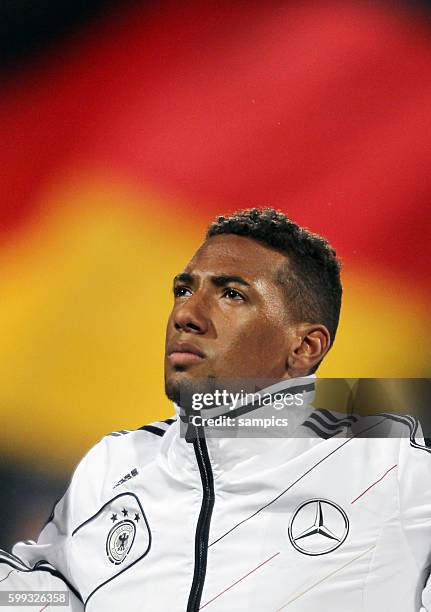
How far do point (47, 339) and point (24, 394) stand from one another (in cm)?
11

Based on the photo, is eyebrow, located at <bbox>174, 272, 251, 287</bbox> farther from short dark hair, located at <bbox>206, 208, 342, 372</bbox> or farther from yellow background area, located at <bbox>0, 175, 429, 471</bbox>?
yellow background area, located at <bbox>0, 175, 429, 471</bbox>

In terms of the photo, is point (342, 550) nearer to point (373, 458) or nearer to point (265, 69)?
point (373, 458)

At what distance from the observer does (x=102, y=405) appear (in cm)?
146

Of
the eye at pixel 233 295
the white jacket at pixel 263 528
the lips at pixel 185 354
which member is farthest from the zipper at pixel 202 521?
the eye at pixel 233 295

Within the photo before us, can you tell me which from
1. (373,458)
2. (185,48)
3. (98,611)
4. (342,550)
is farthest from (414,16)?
(98,611)

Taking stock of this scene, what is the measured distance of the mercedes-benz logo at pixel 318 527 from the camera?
1170 millimetres

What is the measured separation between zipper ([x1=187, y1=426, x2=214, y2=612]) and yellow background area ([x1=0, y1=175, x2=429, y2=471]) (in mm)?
238

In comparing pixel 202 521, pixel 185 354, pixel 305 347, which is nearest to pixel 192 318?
pixel 185 354

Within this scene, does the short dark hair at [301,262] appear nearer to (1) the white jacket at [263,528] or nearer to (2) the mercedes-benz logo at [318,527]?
(1) the white jacket at [263,528]

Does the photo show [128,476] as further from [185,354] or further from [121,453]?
[185,354]

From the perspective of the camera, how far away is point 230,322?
1.27 meters

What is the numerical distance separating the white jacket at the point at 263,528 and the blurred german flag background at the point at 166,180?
17 cm

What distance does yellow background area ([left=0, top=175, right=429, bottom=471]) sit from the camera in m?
1.42

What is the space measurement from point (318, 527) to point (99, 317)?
56 cm
